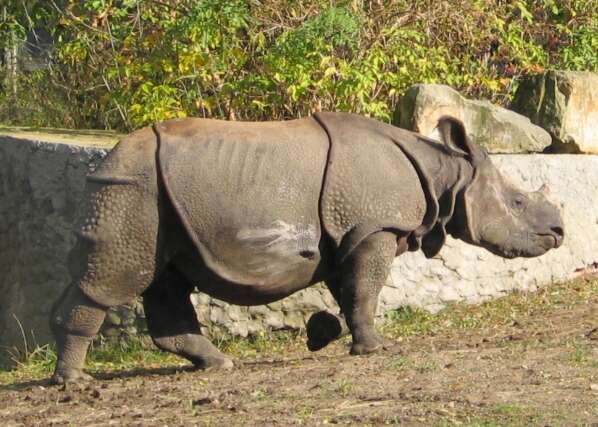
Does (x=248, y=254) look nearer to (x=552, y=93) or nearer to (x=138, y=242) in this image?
(x=138, y=242)

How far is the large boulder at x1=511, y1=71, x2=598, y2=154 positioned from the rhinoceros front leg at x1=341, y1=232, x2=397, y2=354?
376cm

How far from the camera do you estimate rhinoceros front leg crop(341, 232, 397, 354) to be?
313 inches

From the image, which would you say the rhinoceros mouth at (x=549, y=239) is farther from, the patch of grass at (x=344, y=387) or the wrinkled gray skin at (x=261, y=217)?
the patch of grass at (x=344, y=387)

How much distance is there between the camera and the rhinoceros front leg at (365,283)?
794 cm

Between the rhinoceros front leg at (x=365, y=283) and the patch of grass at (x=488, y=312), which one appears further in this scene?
the patch of grass at (x=488, y=312)

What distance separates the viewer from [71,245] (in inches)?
383

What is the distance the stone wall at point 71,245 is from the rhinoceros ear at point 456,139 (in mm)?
1805

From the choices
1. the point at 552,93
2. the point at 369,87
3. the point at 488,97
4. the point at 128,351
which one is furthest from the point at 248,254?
the point at 488,97

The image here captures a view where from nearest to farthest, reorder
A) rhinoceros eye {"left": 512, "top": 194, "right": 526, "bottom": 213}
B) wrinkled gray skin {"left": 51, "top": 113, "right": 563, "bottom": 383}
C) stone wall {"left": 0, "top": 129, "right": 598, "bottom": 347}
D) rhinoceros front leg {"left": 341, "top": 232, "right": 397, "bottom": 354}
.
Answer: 1. wrinkled gray skin {"left": 51, "top": 113, "right": 563, "bottom": 383}
2. rhinoceros front leg {"left": 341, "top": 232, "right": 397, "bottom": 354}
3. rhinoceros eye {"left": 512, "top": 194, "right": 526, "bottom": 213}
4. stone wall {"left": 0, "top": 129, "right": 598, "bottom": 347}

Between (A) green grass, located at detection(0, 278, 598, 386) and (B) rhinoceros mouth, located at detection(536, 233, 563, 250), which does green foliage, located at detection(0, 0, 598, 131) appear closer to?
(A) green grass, located at detection(0, 278, 598, 386)

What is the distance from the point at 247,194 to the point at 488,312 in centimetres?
309

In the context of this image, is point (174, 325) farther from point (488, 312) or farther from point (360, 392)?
point (488, 312)

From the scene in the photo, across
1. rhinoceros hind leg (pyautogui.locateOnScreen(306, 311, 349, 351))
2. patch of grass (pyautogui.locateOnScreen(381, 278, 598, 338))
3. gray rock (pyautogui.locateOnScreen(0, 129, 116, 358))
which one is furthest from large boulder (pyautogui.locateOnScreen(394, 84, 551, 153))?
rhinoceros hind leg (pyautogui.locateOnScreen(306, 311, 349, 351))

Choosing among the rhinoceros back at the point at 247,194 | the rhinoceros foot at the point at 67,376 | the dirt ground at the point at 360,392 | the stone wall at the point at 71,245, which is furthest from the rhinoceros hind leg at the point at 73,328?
the stone wall at the point at 71,245
